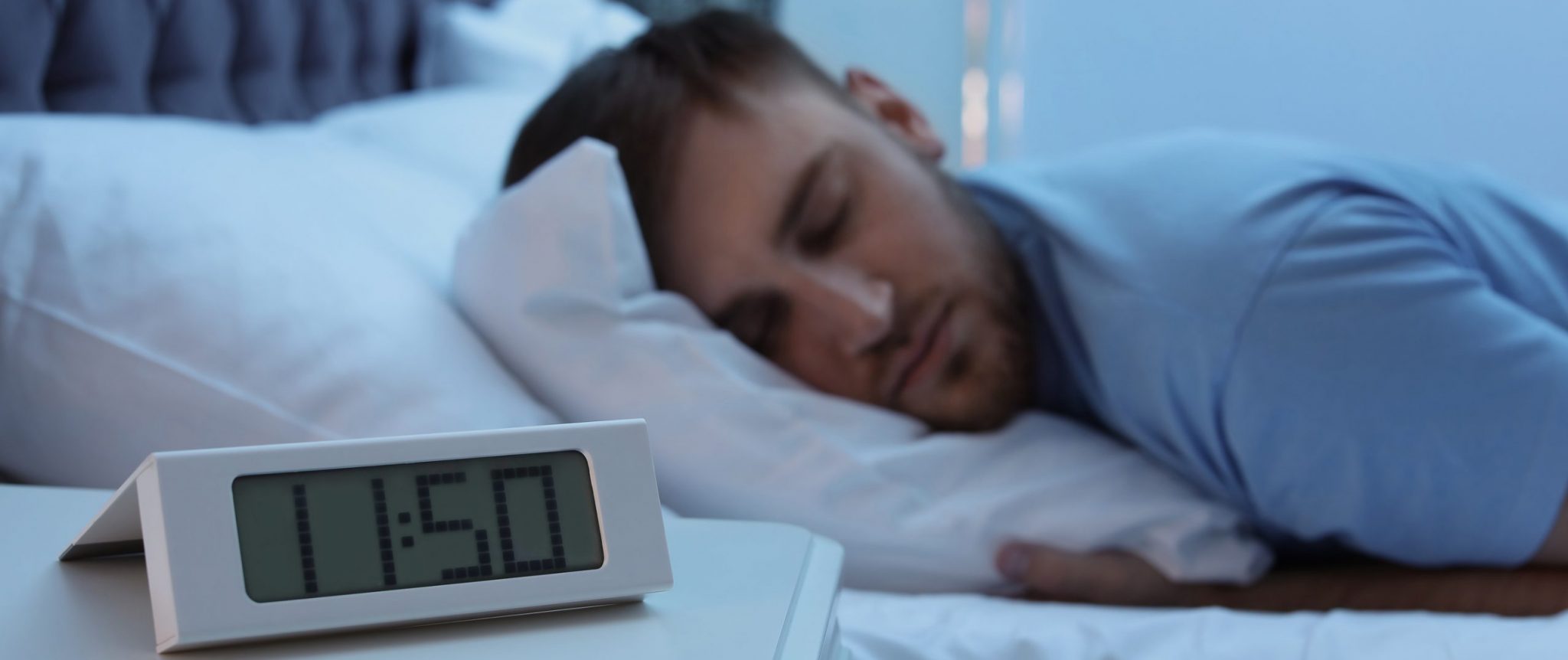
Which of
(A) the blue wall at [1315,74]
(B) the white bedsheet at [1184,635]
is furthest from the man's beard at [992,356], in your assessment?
(A) the blue wall at [1315,74]

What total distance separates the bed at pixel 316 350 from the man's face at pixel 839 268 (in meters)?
0.22

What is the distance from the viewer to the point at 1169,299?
99cm

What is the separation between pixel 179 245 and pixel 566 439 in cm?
53

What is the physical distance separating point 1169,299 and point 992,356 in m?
0.18

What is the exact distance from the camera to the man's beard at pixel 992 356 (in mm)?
1088

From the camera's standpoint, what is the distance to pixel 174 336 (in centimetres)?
82

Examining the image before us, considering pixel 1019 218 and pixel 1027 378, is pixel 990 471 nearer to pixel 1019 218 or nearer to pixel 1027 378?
pixel 1027 378

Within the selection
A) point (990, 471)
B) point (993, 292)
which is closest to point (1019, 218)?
point (993, 292)

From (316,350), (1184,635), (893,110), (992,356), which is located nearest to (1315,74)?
(893,110)

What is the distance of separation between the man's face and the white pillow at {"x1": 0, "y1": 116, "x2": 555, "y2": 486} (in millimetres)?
246

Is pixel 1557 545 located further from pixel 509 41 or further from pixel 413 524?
pixel 509 41

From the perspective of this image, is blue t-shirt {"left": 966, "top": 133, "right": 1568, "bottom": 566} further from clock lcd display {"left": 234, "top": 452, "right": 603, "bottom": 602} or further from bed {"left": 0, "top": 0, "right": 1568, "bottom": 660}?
clock lcd display {"left": 234, "top": 452, "right": 603, "bottom": 602}

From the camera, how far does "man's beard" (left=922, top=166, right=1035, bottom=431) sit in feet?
3.57

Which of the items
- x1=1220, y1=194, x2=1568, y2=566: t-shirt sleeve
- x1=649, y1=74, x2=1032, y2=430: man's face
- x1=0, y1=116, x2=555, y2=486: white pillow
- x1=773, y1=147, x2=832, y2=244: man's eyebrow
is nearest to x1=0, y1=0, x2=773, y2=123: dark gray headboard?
x1=0, y1=116, x2=555, y2=486: white pillow
